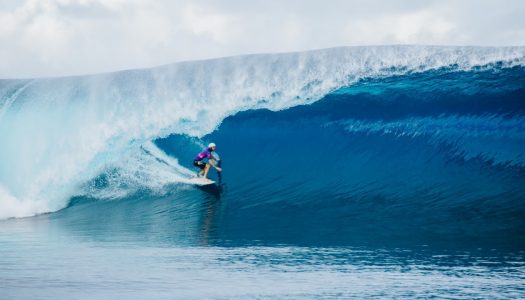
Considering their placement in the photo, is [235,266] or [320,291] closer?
[320,291]

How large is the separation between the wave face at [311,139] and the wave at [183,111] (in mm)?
31

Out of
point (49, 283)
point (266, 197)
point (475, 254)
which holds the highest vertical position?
point (266, 197)

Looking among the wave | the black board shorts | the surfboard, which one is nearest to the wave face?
the wave

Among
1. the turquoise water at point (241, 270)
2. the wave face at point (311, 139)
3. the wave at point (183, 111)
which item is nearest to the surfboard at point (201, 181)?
the wave face at point (311, 139)

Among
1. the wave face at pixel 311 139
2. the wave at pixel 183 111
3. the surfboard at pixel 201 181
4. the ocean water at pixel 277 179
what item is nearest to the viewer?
the ocean water at pixel 277 179

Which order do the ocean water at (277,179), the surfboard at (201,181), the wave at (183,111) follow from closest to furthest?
the ocean water at (277,179) < the surfboard at (201,181) < the wave at (183,111)

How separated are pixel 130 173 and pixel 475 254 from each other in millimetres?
7349

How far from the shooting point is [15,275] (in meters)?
5.75

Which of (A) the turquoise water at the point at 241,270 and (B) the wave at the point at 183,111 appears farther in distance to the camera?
(B) the wave at the point at 183,111

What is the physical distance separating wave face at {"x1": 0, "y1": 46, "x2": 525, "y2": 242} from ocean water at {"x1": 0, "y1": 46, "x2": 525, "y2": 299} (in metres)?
0.04

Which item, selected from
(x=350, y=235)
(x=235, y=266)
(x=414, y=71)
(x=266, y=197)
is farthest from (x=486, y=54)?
(x=235, y=266)

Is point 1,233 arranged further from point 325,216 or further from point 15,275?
point 325,216

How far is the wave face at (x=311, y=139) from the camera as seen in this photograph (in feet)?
32.5

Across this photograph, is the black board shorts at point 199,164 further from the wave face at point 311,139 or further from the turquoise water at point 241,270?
the turquoise water at point 241,270
